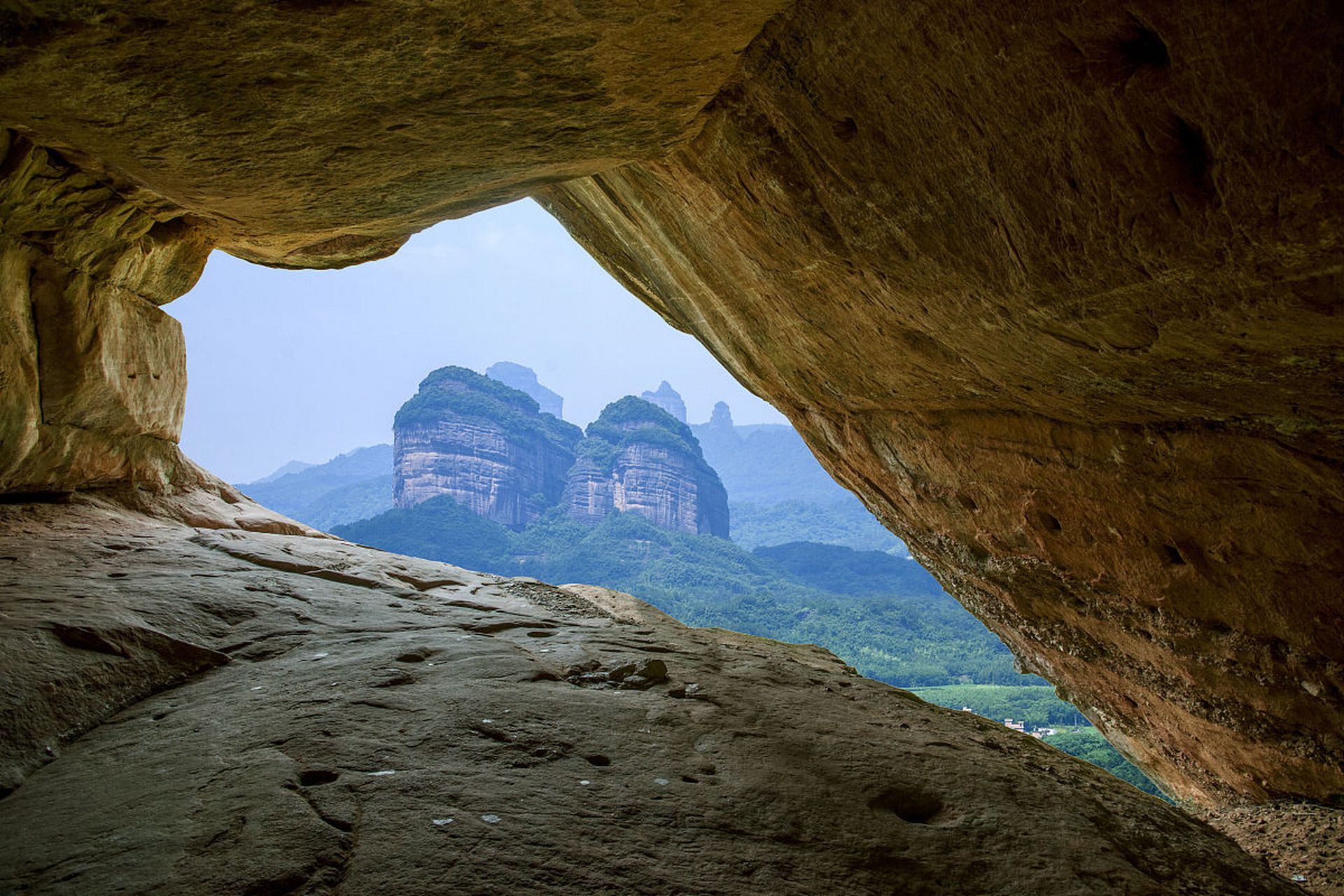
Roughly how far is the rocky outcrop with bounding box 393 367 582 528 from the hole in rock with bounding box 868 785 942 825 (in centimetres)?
7503

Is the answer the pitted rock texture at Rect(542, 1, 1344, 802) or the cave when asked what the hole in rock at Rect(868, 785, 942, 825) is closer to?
the cave

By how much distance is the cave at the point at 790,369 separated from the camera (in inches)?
124

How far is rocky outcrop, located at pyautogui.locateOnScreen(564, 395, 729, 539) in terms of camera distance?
7788 centimetres

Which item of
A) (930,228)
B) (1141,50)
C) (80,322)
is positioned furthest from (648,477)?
(1141,50)

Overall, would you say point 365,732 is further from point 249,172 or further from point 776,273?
point 776,273

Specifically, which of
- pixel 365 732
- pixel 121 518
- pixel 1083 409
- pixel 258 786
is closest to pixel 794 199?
pixel 1083 409

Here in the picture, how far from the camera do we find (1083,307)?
178 inches

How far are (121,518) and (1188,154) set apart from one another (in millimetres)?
10423

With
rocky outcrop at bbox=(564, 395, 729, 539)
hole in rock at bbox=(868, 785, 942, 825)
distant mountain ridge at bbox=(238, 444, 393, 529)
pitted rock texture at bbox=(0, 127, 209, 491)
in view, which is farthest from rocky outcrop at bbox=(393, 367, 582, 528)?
hole in rock at bbox=(868, 785, 942, 825)

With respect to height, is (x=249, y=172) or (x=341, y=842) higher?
(x=249, y=172)

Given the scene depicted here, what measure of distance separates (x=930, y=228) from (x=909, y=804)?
3.36m

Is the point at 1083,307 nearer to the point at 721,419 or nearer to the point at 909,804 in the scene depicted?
the point at 909,804

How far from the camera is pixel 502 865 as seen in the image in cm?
281

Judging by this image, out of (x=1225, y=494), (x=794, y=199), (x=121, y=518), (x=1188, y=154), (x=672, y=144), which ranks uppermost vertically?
(x=672, y=144)
